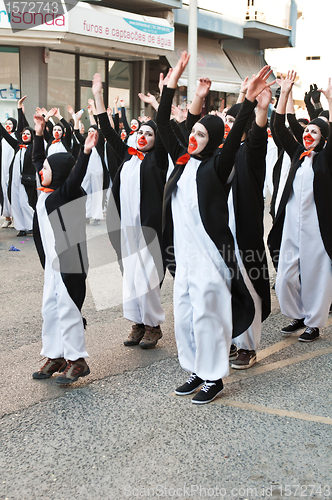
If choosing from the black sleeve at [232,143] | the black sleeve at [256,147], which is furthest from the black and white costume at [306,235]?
the black sleeve at [232,143]

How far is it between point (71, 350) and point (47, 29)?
13580 millimetres

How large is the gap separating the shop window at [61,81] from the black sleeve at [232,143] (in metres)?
14.8

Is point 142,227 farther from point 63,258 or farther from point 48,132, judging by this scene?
point 48,132

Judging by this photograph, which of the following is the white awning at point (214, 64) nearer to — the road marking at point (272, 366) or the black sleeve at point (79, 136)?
the black sleeve at point (79, 136)

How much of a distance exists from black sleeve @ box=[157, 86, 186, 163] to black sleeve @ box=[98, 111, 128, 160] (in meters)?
0.81

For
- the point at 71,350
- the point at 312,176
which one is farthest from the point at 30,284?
the point at 312,176

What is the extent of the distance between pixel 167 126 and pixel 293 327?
2357mm

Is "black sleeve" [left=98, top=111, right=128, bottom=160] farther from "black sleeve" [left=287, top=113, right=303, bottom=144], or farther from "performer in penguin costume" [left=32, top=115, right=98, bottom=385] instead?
"black sleeve" [left=287, top=113, right=303, bottom=144]

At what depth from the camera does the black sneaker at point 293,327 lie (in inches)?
216

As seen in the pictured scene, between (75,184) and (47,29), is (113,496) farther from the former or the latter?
(47,29)

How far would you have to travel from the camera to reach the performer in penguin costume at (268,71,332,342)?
5113 mm

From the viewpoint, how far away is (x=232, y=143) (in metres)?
3.76

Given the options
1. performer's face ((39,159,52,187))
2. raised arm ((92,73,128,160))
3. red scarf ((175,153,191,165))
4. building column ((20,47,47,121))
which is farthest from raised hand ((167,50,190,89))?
building column ((20,47,47,121))

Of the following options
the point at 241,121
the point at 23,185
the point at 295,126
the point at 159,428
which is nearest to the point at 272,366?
the point at 159,428
